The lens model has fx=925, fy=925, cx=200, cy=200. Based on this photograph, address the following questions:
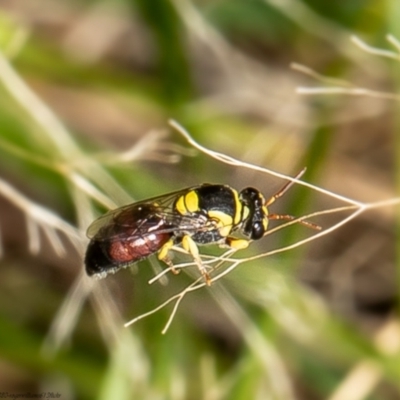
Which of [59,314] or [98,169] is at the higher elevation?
[98,169]

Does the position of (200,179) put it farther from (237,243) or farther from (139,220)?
(237,243)

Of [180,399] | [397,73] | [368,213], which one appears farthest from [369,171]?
[180,399]

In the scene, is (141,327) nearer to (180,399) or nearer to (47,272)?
(180,399)

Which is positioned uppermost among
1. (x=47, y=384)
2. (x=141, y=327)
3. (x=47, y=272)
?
(x=141, y=327)

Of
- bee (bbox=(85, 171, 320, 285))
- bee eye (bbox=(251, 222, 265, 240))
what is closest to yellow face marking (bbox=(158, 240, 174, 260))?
bee (bbox=(85, 171, 320, 285))

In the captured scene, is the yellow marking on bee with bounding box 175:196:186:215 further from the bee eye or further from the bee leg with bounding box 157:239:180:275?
the bee eye

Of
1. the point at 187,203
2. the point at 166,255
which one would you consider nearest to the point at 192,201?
the point at 187,203
